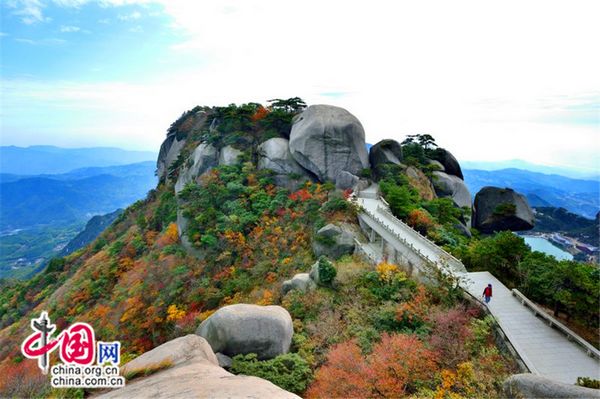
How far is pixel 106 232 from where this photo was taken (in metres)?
49.0

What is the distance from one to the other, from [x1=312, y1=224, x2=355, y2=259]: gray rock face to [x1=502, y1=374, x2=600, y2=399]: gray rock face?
43.7 ft

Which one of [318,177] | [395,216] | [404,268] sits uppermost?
[318,177]

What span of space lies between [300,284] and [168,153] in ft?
146

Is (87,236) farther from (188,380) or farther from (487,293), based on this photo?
(487,293)

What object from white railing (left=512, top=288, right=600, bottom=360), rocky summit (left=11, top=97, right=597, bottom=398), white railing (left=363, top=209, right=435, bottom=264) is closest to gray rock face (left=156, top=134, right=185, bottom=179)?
rocky summit (left=11, top=97, right=597, bottom=398)

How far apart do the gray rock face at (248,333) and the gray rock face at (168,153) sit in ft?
136

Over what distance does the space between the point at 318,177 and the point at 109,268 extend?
23688 mm

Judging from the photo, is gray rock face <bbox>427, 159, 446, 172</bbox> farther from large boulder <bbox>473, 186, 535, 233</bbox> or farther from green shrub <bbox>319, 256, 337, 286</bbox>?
green shrub <bbox>319, 256, 337, 286</bbox>

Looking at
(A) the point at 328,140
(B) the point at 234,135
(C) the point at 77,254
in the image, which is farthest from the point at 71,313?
(A) the point at 328,140

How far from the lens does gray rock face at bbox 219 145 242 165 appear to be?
35500mm

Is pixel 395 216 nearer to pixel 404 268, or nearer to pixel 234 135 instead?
pixel 404 268

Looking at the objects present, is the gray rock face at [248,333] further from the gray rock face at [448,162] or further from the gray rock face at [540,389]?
the gray rock face at [448,162]

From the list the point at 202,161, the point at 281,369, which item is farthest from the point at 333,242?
the point at 202,161

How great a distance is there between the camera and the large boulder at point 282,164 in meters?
32.7
